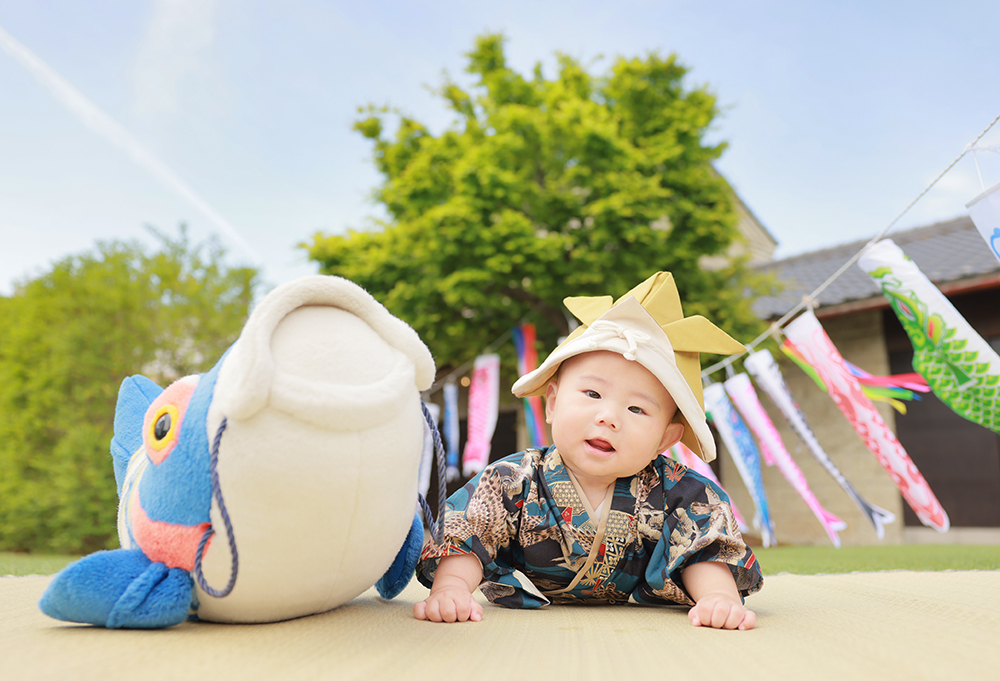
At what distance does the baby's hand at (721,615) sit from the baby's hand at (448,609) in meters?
0.36

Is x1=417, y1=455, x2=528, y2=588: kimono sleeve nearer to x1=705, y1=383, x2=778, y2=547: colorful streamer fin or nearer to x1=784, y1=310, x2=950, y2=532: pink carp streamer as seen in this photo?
x1=784, y1=310, x2=950, y2=532: pink carp streamer

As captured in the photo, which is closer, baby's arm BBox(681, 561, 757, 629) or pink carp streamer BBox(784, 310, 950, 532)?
baby's arm BBox(681, 561, 757, 629)

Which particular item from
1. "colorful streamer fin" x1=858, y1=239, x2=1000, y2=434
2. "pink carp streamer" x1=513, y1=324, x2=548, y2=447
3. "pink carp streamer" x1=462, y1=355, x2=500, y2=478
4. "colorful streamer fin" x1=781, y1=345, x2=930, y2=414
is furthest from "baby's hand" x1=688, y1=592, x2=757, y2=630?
"pink carp streamer" x1=462, y1=355, x2=500, y2=478

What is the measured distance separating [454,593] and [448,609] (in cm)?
5

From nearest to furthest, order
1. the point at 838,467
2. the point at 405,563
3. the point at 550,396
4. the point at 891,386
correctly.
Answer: the point at 405,563
the point at 550,396
the point at 891,386
the point at 838,467

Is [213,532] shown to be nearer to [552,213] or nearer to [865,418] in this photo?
[865,418]

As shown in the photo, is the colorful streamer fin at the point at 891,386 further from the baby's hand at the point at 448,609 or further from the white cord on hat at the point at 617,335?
the baby's hand at the point at 448,609

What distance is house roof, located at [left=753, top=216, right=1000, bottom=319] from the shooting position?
569 centimetres

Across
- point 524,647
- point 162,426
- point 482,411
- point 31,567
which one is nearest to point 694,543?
point 524,647

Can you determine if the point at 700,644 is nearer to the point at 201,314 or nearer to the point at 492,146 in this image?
the point at 492,146

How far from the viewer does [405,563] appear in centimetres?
116

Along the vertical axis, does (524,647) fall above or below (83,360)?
below

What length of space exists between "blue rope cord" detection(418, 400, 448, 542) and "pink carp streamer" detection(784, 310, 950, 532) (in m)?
2.06

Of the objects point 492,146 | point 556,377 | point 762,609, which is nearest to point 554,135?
point 492,146
